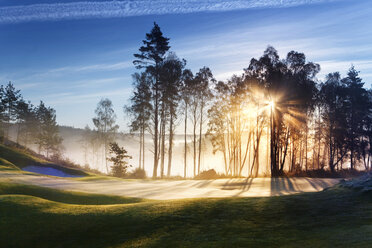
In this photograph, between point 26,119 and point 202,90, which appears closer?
point 202,90

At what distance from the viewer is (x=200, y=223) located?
7.84m

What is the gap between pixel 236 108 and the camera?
38.8 meters

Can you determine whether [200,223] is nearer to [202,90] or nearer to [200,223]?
[200,223]

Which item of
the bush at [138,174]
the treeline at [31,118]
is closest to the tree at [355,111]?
the bush at [138,174]

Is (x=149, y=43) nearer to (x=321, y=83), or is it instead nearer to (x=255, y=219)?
(x=321, y=83)

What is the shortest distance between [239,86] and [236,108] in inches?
144

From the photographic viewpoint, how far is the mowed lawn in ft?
20.4

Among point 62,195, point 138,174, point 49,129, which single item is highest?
point 49,129

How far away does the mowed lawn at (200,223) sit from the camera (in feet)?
20.4

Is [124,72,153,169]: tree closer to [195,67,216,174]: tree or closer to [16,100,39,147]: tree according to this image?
[195,67,216,174]: tree

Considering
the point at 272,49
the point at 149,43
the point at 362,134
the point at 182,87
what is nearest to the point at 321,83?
the point at 362,134

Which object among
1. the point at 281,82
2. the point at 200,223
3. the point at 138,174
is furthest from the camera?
the point at 138,174

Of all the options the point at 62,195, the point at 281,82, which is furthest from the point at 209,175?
the point at 62,195

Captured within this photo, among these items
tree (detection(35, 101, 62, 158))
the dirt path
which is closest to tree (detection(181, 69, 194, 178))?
the dirt path
